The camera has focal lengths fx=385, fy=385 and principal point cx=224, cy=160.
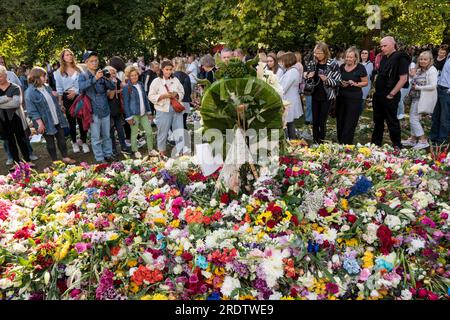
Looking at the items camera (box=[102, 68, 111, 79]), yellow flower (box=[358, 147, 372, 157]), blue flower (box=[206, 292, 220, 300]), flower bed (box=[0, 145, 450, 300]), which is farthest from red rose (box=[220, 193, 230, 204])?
camera (box=[102, 68, 111, 79])

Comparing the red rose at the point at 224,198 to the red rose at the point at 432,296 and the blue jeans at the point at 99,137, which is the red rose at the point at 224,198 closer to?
the red rose at the point at 432,296

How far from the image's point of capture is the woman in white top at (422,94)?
7.28 meters

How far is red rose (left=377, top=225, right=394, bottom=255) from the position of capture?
2.88 m

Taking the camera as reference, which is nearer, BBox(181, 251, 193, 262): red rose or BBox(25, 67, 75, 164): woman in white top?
BBox(181, 251, 193, 262): red rose

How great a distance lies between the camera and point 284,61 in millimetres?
7312

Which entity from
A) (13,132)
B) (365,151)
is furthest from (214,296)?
(13,132)

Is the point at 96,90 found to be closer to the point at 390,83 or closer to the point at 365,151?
the point at 365,151

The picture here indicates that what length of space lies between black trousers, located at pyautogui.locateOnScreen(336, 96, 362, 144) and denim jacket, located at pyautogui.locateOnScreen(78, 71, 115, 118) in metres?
4.11

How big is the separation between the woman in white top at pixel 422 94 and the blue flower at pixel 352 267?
5.31 m

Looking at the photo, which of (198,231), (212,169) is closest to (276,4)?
(212,169)

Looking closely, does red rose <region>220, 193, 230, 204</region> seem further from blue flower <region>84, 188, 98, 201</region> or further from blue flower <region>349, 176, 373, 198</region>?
blue flower <region>84, 188, 98, 201</region>

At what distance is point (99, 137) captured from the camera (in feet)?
23.3

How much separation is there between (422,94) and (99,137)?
6227 millimetres

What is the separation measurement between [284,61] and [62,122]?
425cm
